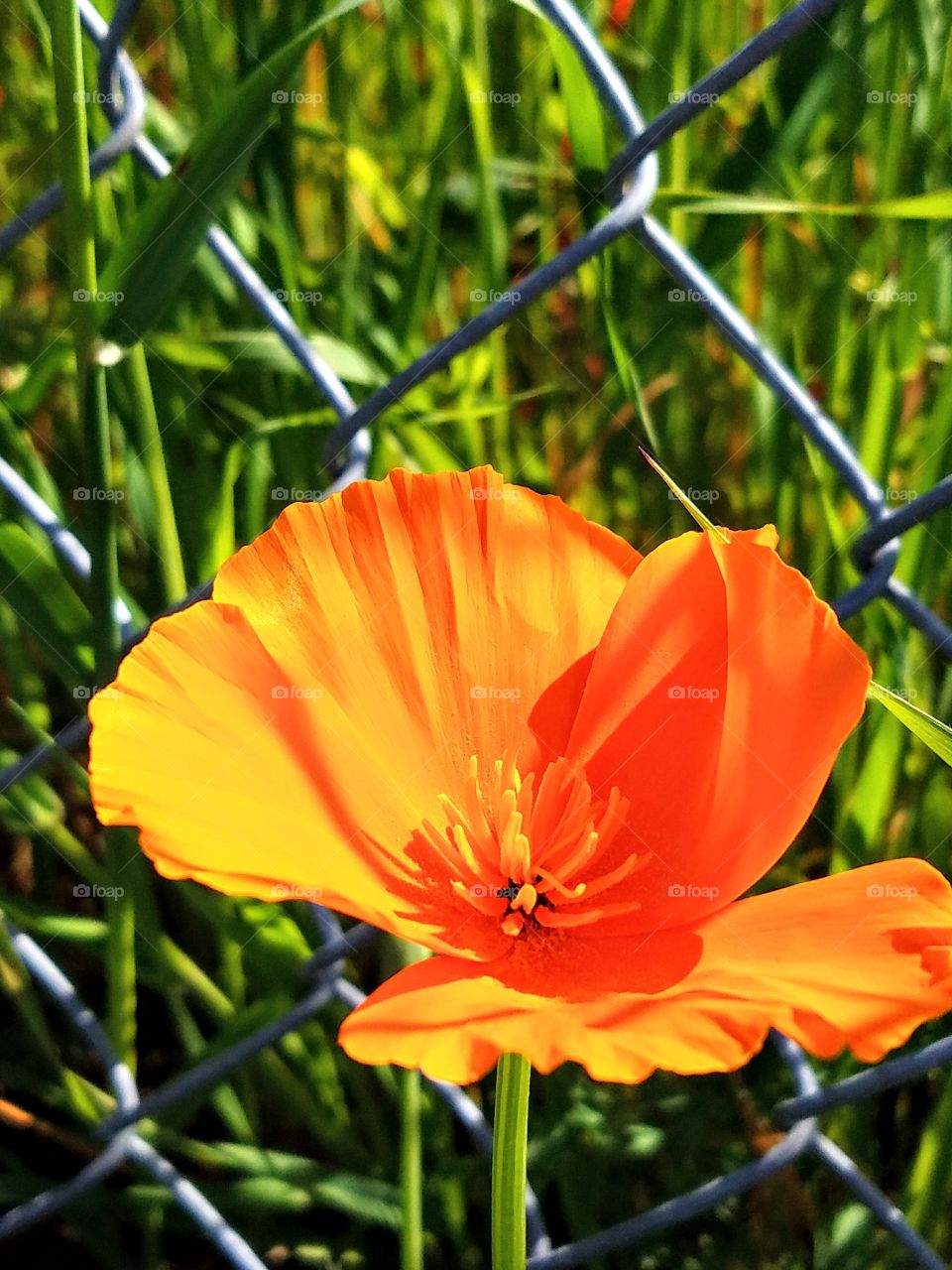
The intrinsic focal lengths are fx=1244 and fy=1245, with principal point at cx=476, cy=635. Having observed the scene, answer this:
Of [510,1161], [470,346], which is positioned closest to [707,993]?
[510,1161]

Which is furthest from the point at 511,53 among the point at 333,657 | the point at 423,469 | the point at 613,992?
the point at 613,992

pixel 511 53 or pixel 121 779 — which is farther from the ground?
pixel 511 53

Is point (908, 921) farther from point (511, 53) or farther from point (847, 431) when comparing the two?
point (511, 53)

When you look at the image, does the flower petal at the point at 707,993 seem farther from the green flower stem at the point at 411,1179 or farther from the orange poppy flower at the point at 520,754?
the green flower stem at the point at 411,1179

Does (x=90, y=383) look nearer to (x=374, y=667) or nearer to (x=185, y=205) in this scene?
(x=185, y=205)

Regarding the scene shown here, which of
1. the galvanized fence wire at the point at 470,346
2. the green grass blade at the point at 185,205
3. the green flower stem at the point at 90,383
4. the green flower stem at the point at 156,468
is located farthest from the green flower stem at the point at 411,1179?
the green grass blade at the point at 185,205

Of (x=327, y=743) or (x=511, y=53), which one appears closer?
(x=327, y=743)
